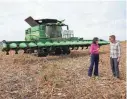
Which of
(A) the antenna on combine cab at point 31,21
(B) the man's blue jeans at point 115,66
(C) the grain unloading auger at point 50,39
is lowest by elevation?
(B) the man's blue jeans at point 115,66

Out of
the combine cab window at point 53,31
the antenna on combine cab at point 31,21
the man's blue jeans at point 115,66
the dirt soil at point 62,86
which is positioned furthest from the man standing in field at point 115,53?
the antenna on combine cab at point 31,21

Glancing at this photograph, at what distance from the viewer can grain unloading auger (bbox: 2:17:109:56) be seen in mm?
20875

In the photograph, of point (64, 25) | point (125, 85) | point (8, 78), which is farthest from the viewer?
point (64, 25)

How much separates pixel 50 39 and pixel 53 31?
179 centimetres

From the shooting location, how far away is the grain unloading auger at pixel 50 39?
20.9 metres

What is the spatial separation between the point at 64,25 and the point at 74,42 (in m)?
2.46

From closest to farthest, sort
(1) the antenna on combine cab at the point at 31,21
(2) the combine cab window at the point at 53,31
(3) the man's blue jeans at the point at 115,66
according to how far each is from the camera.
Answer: (3) the man's blue jeans at the point at 115,66, (2) the combine cab window at the point at 53,31, (1) the antenna on combine cab at the point at 31,21

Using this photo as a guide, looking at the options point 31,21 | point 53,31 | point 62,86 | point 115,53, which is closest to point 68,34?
point 53,31

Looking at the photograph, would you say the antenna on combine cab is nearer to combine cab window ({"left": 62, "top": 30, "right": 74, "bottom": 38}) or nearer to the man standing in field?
combine cab window ({"left": 62, "top": 30, "right": 74, "bottom": 38})

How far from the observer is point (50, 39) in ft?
73.1

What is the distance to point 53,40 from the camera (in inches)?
875

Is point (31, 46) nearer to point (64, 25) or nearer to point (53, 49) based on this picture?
point (53, 49)

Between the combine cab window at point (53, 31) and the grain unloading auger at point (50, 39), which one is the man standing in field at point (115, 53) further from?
the combine cab window at point (53, 31)

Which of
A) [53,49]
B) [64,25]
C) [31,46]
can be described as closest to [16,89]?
[31,46]
